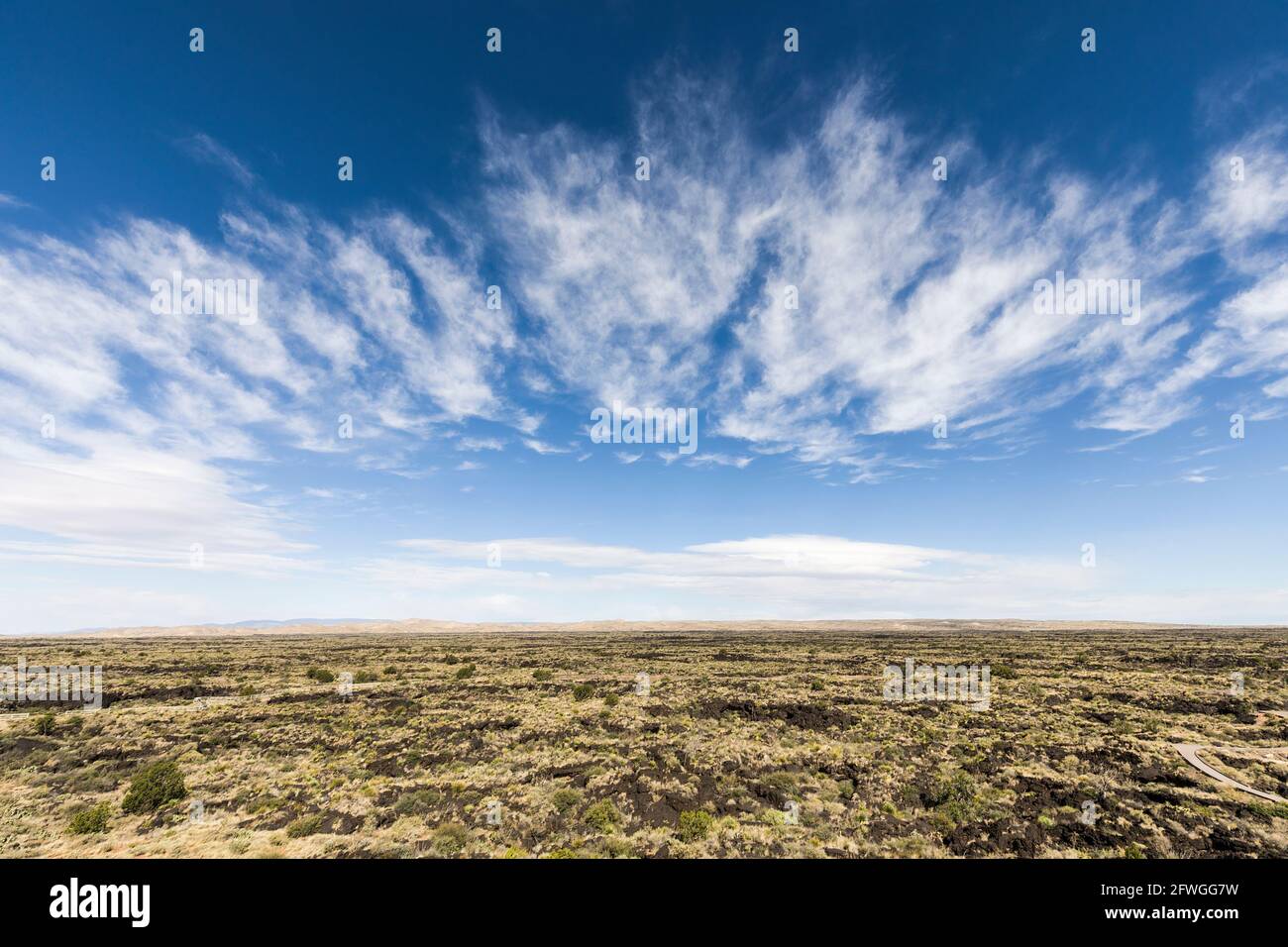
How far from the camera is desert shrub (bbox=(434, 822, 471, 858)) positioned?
44.5ft

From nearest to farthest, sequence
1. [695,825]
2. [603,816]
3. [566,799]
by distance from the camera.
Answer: [695,825] → [603,816] → [566,799]

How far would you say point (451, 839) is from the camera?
14078 millimetres

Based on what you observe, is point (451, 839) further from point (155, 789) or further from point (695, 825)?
point (155, 789)

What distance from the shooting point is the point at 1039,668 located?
47875 millimetres

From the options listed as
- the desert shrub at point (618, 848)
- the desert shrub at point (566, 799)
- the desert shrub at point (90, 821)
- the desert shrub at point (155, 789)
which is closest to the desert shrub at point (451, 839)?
the desert shrub at point (566, 799)

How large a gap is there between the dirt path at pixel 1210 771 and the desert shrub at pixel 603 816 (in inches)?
847

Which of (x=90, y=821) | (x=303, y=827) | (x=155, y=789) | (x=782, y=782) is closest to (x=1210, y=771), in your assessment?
(x=782, y=782)

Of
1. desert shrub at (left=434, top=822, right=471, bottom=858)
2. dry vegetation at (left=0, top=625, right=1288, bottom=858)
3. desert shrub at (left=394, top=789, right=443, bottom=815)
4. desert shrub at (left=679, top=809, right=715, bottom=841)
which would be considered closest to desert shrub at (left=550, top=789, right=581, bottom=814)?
dry vegetation at (left=0, top=625, right=1288, bottom=858)

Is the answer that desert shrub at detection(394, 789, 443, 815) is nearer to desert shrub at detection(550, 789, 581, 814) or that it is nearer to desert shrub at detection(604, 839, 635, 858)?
desert shrub at detection(550, 789, 581, 814)

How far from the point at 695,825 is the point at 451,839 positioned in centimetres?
710

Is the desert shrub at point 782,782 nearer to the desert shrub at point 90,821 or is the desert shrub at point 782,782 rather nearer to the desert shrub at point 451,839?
the desert shrub at point 451,839
